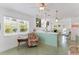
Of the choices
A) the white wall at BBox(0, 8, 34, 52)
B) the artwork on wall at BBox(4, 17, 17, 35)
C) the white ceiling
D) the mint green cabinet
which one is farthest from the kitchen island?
the artwork on wall at BBox(4, 17, 17, 35)

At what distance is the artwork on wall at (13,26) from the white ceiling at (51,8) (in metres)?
0.23

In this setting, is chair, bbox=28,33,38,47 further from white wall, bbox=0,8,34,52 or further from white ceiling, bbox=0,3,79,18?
white ceiling, bbox=0,3,79,18

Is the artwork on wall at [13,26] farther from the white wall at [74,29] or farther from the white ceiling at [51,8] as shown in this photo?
the white wall at [74,29]

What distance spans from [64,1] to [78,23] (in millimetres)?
515

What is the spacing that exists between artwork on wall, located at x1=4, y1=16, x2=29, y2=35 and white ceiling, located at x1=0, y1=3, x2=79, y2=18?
0.23 meters

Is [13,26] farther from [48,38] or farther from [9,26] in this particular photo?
[48,38]

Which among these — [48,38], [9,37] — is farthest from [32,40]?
[9,37]

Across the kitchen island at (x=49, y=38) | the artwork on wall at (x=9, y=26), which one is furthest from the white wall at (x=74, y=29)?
the artwork on wall at (x=9, y=26)

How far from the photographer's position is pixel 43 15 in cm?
256

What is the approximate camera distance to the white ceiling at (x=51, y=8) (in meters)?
2.50

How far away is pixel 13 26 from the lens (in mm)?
2568

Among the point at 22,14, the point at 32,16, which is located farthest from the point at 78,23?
the point at 22,14

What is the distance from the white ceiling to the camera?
2.50 metres
